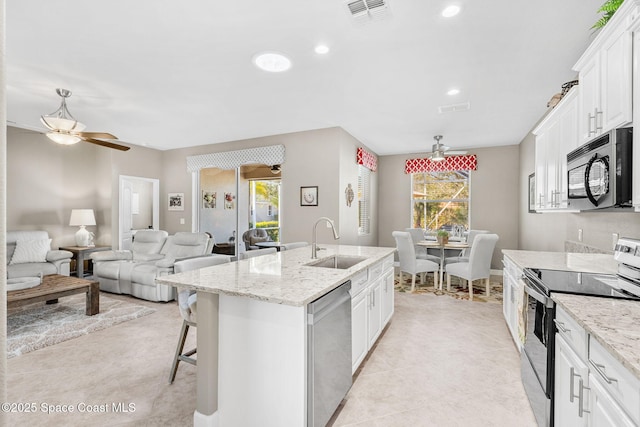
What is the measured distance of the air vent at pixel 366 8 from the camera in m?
1.93

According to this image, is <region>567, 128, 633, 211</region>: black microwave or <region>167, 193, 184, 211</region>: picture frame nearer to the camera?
<region>567, 128, 633, 211</region>: black microwave

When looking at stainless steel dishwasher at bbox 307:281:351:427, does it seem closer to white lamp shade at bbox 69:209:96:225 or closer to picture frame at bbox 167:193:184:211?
picture frame at bbox 167:193:184:211

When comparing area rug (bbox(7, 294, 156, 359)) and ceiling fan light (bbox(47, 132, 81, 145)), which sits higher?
ceiling fan light (bbox(47, 132, 81, 145))

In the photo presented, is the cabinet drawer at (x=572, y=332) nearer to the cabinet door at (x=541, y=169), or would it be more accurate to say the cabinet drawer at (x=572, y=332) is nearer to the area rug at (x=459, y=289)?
the cabinet door at (x=541, y=169)

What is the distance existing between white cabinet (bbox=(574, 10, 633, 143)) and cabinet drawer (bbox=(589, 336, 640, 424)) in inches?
46.5

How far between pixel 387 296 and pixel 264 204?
4.03 meters

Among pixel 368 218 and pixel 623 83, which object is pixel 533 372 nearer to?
pixel 623 83

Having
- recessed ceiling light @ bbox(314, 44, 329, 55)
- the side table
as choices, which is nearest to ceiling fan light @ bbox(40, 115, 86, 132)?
recessed ceiling light @ bbox(314, 44, 329, 55)

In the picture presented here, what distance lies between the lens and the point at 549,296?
150 cm

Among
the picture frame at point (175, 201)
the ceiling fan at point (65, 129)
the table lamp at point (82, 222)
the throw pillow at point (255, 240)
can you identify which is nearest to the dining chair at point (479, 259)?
the throw pillow at point (255, 240)

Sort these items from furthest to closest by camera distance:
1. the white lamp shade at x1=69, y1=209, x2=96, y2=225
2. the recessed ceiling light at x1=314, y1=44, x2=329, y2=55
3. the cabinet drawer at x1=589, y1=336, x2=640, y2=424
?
the white lamp shade at x1=69, y1=209, x2=96, y2=225 < the recessed ceiling light at x1=314, y1=44, x2=329, y2=55 < the cabinet drawer at x1=589, y1=336, x2=640, y2=424

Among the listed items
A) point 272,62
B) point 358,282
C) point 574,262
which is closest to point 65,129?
point 272,62

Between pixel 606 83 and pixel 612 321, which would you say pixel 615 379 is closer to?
pixel 612 321

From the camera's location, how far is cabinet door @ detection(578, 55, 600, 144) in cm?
180
